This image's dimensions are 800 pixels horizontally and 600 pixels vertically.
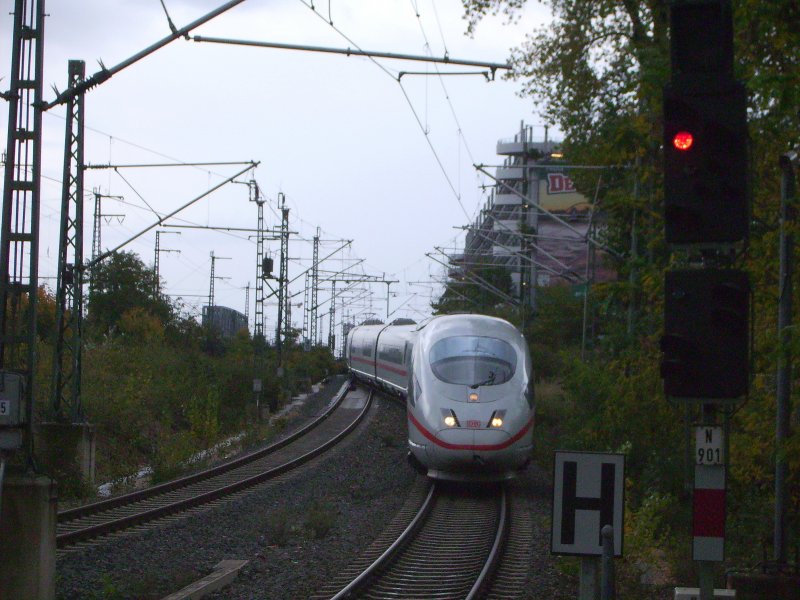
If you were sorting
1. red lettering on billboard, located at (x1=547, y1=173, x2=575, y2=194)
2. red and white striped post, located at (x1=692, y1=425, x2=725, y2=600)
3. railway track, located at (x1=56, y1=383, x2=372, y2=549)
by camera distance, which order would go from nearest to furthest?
red and white striped post, located at (x1=692, y1=425, x2=725, y2=600) → railway track, located at (x1=56, y1=383, x2=372, y2=549) → red lettering on billboard, located at (x1=547, y1=173, x2=575, y2=194)

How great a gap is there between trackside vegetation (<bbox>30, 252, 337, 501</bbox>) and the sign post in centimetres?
1444

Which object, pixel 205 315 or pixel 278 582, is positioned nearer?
pixel 278 582

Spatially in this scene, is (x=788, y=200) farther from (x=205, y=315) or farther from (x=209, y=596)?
(x=205, y=315)

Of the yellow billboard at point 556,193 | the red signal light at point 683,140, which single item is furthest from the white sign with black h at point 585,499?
the yellow billboard at point 556,193

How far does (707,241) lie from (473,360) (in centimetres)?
1189

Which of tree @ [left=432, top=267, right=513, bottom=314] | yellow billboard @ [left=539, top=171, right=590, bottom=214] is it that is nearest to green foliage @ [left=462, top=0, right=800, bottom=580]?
tree @ [left=432, top=267, right=513, bottom=314]

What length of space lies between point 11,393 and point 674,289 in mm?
6540

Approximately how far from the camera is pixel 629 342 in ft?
67.8

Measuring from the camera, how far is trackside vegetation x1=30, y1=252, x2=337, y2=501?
26219mm

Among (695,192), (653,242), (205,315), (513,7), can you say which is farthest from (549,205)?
(695,192)

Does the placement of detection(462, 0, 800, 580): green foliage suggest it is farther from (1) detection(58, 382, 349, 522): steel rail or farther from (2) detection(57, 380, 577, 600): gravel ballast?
(1) detection(58, 382, 349, 522): steel rail

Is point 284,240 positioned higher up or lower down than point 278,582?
higher up

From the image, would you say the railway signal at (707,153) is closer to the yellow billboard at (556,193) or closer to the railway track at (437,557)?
the railway track at (437,557)

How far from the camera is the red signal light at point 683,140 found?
21.0 ft
